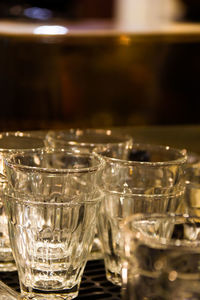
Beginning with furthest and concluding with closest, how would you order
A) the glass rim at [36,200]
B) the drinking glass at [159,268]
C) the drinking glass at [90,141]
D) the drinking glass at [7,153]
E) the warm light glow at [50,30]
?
the warm light glow at [50,30], the drinking glass at [90,141], the drinking glass at [7,153], the glass rim at [36,200], the drinking glass at [159,268]

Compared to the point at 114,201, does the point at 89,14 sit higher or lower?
lower

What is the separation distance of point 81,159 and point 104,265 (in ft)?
0.59

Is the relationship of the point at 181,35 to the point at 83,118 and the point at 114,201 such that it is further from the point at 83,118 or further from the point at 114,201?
the point at 114,201

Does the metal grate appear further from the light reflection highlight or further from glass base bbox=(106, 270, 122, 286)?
the light reflection highlight

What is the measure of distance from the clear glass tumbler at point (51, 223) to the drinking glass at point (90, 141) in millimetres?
169

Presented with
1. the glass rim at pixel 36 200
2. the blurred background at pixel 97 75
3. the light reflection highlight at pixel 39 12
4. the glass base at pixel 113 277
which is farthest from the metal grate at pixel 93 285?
the light reflection highlight at pixel 39 12

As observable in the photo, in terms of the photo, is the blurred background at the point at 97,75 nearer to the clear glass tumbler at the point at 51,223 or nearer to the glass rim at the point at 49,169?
the glass rim at the point at 49,169

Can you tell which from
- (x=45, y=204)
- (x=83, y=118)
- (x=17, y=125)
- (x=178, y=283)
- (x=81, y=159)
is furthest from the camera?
(x=83, y=118)

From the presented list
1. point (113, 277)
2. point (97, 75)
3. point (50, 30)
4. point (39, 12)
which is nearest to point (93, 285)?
point (113, 277)

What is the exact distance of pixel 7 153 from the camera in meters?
0.91

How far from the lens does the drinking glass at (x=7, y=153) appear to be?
2.99ft

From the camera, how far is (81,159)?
36.7 inches

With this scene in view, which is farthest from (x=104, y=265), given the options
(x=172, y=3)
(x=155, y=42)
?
(x=172, y=3)

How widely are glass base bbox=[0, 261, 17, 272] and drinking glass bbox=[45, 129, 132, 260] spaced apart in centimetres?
13
